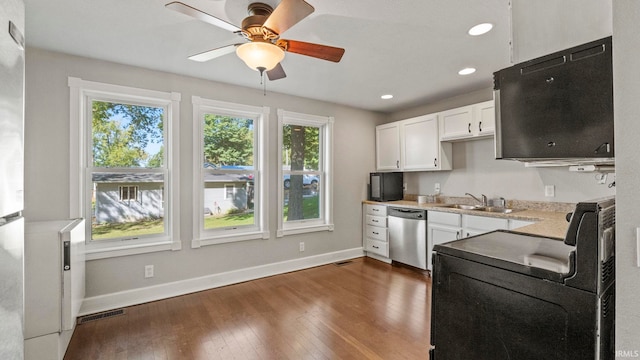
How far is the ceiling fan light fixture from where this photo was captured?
1.71 meters

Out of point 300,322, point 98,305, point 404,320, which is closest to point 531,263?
point 404,320

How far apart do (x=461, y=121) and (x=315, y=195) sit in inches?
91.0

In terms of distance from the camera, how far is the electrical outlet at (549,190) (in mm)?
3183

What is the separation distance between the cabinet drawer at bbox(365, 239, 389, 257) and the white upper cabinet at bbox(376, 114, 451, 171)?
4.00ft

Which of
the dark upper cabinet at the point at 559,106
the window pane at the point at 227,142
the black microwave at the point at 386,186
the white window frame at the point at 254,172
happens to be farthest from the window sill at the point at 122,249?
the dark upper cabinet at the point at 559,106

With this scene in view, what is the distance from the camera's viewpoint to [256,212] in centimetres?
383

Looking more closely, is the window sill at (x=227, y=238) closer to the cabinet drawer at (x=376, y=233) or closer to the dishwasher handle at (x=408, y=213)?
the cabinet drawer at (x=376, y=233)

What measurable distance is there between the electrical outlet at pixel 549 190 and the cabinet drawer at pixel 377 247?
2070mm

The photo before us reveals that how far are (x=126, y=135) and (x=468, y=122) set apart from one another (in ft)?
13.3

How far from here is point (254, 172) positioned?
3797mm

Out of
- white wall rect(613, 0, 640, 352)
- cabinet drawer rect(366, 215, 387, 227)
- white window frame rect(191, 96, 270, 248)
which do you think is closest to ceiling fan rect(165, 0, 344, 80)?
white wall rect(613, 0, 640, 352)

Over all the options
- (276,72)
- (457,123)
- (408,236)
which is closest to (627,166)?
(276,72)

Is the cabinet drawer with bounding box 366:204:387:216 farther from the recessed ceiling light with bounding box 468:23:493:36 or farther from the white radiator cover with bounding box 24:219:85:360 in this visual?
the white radiator cover with bounding box 24:219:85:360

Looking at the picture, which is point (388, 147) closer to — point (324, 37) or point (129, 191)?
point (324, 37)
